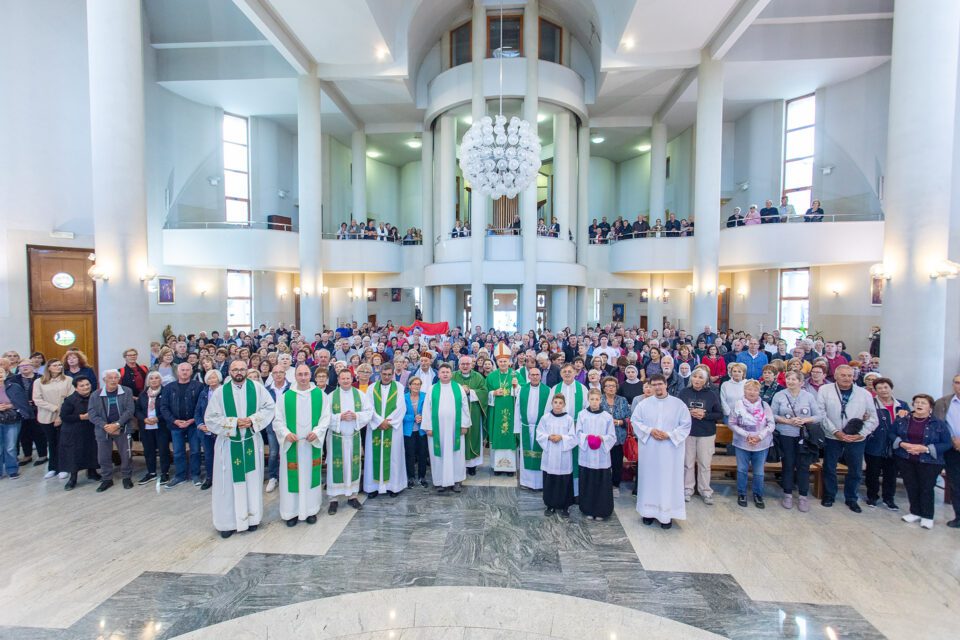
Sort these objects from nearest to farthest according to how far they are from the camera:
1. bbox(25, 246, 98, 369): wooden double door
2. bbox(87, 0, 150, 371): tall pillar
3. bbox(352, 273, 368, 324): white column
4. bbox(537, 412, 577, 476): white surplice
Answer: bbox(537, 412, 577, 476): white surplice, bbox(87, 0, 150, 371): tall pillar, bbox(25, 246, 98, 369): wooden double door, bbox(352, 273, 368, 324): white column

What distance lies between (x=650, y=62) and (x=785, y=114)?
6.08 m

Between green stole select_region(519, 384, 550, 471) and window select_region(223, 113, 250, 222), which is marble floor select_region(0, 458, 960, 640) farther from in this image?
window select_region(223, 113, 250, 222)

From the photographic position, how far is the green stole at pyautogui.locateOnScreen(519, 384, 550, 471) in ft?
19.4

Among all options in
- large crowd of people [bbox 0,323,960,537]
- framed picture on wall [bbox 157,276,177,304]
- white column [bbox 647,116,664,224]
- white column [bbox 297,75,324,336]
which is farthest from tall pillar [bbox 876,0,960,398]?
framed picture on wall [bbox 157,276,177,304]

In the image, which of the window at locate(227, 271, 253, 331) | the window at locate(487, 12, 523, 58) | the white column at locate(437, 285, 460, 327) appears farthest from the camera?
the white column at locate(437, 285, 460, 327)

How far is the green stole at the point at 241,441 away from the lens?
470cm

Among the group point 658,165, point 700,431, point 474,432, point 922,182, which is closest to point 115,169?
point 474,432

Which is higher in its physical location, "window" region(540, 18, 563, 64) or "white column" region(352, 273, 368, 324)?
"window" region(540, 18, 563, 64)

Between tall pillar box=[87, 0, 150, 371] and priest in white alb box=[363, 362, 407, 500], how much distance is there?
20.3ft

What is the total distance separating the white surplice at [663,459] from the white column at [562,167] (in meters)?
12.8

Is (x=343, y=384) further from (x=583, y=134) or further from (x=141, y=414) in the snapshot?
(x=583, y=134)

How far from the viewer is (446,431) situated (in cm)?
582

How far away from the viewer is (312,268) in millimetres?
15742

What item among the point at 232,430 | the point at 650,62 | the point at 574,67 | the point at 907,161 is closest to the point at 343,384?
the point at 232,430
